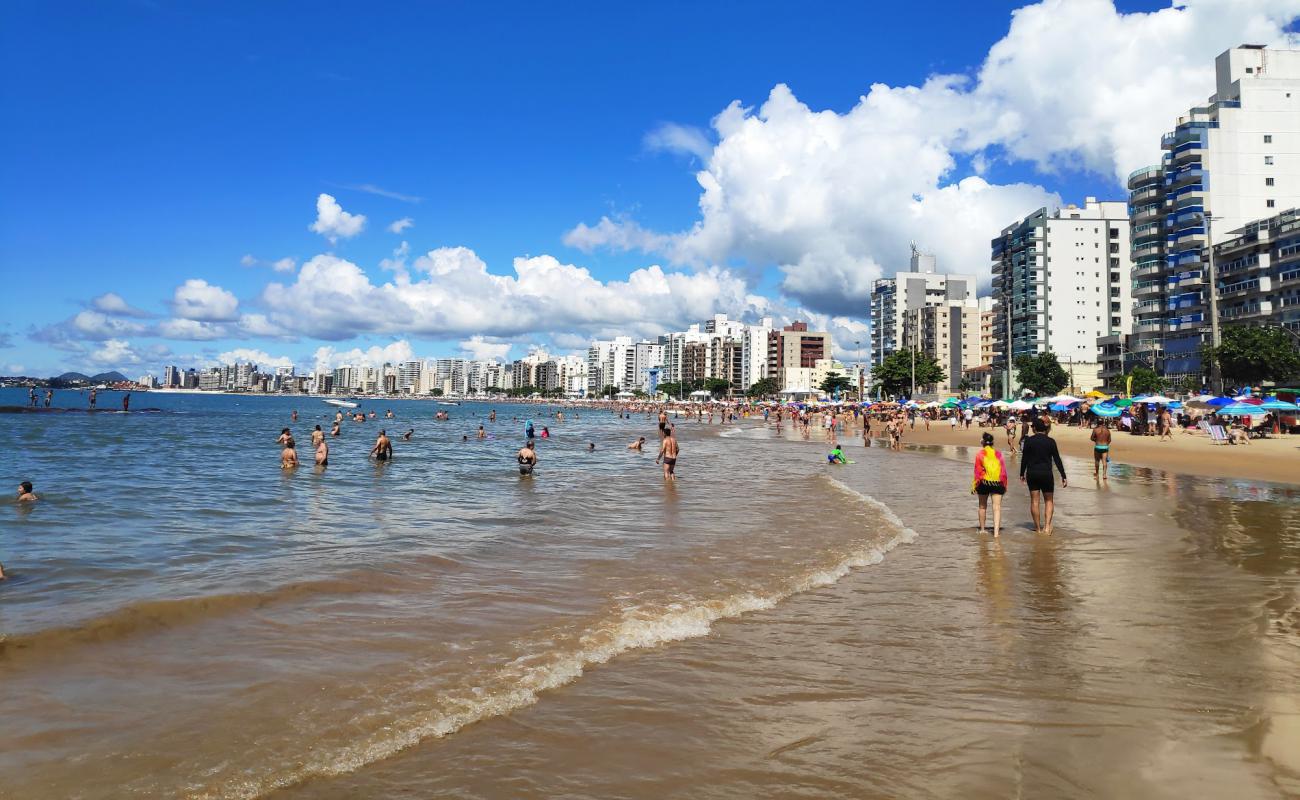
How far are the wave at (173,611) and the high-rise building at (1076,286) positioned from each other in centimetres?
10571

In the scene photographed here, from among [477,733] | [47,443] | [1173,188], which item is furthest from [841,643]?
[1173,188]

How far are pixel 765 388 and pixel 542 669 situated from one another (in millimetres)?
179074

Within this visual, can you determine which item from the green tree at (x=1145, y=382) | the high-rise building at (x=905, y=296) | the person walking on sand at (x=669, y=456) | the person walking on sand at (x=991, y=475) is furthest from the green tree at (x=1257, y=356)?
the high-rise building at (x=905, y=296)

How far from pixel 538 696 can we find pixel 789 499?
40.2 ft

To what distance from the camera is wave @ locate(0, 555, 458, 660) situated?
617cm

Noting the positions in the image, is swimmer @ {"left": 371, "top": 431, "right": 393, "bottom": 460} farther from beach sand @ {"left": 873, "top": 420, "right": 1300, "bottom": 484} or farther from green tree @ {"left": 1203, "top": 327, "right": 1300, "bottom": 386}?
green tree @ {"left": 1203, "top": 327, "right": 1300, "bottom": 386}

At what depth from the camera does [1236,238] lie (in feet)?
215

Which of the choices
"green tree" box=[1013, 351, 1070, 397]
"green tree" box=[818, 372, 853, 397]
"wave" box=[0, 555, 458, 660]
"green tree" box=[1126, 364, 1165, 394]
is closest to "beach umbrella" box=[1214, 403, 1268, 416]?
"green tree" box=[1126, 364, 1165, 394]

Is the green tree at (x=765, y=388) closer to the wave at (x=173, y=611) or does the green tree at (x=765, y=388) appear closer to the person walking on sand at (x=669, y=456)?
the person walking on sand at (x=669, y=456)

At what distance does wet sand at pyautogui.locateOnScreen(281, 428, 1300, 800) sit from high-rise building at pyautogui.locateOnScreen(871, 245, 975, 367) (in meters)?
153

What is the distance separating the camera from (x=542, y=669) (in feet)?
18.0

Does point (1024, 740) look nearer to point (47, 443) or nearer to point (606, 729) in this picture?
point (606, 729)

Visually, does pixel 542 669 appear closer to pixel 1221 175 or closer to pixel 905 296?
pixel 1221 175

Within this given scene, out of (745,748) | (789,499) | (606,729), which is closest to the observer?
(745,748)
